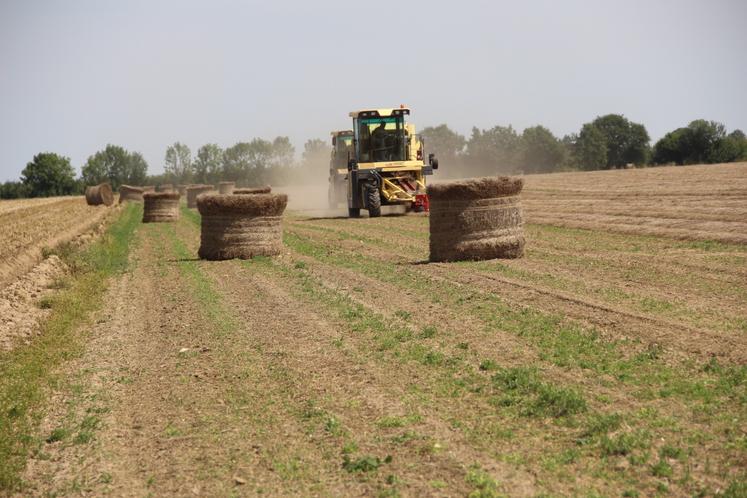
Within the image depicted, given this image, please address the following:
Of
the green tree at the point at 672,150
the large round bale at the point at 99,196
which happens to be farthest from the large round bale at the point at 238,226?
the green tree at the point at 672,150

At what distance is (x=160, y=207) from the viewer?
33.2m

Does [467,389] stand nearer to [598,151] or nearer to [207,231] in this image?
[207,231]

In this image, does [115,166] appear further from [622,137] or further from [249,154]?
[622,137]

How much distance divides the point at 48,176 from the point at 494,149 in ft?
199

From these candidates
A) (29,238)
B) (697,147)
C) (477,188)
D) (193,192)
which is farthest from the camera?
(697,147)

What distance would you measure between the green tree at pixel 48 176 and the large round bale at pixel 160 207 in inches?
3003

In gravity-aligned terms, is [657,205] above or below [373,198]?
below

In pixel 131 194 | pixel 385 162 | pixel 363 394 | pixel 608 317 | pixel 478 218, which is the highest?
pixel 385 162

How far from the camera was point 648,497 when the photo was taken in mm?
4672

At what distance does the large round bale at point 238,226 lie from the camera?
17453 mm

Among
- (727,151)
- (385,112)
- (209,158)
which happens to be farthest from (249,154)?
(385,112)

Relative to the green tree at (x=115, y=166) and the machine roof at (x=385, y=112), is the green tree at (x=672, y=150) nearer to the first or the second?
the machine roof at (x=385, y=112)

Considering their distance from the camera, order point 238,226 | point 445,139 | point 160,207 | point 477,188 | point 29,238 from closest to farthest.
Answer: point 477,188 < point 238,226 < point 29,238 < point 160,207 < point 445,139

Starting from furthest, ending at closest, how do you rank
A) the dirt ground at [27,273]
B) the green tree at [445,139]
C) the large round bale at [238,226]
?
the green tree at [445,139] → the large round bale at [238,226] → the dirt ground at [27,273]
